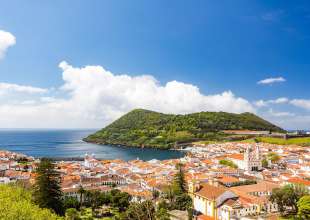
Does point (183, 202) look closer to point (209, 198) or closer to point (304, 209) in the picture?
point (209, 198)

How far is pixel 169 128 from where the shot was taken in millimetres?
152500

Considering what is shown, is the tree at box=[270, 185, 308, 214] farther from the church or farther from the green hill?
the green hill

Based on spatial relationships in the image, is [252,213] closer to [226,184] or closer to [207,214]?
[207,214]

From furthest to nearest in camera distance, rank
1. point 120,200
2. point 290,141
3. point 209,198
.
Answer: point 290,141, point 120,200, point 209,198

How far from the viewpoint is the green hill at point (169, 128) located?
134 metres

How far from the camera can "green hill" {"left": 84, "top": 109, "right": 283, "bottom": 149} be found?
134375mm

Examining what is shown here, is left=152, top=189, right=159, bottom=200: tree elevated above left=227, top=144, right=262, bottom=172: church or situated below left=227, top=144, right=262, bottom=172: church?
below

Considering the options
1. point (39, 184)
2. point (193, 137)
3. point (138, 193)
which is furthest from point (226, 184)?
point (193, 137)

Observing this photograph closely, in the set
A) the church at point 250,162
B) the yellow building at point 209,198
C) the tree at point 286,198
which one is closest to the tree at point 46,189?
the yellow building at point 209,198

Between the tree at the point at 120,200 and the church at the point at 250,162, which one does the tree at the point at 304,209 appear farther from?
the church at the point at 250,162

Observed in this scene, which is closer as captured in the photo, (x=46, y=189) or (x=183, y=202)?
(x=46, y=189)

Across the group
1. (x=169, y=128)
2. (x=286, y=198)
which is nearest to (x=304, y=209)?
(x=286, y=198)

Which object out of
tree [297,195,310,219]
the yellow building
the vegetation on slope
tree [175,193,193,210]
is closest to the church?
the yellow building

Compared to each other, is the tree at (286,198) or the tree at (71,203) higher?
the tree at (286,198)
